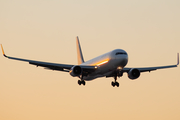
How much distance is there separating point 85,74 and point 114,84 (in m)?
6.02

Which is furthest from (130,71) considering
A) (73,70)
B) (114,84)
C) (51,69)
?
(51,69)

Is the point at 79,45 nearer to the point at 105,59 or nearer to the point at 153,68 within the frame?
the point at 153,68

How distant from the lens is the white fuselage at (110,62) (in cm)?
5653

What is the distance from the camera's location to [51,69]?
212 feet

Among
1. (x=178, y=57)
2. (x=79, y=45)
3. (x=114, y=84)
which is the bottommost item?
(x=114, y=84)

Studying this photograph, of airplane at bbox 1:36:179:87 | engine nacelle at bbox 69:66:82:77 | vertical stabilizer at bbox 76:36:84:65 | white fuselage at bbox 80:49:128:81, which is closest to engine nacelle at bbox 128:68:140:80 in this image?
airplane at bbox 1:36:179:87

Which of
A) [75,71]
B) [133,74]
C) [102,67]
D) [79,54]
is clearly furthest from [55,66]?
[79,54]

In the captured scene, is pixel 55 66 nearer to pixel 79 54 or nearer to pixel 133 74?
pixel 133 74

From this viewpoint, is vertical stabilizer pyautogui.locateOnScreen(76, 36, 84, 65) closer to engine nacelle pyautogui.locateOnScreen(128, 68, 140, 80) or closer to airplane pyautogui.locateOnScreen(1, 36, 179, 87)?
airplane pyautogui.locateOnScreen(1, 36, 179, 87)

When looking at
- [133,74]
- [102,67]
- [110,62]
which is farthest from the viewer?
[133,74]

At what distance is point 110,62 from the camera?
188 feet

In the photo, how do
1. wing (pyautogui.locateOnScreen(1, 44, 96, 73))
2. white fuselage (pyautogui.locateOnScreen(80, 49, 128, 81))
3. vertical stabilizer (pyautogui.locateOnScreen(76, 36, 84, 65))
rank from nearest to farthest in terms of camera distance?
white fuselage (pyautogui.locateOnScreen(80, 49, 128, 81)) < wing (pyautogui.locateOnScreen(1, 44, 96, 73)) < vertical stabilizer (pyautogui.locateOnScreen(76, 36, 84, 65))

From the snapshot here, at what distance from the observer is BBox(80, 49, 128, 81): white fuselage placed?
5653 centimetres

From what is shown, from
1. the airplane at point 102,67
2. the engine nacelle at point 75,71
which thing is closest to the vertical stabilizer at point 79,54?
the airplane at point 102,67
